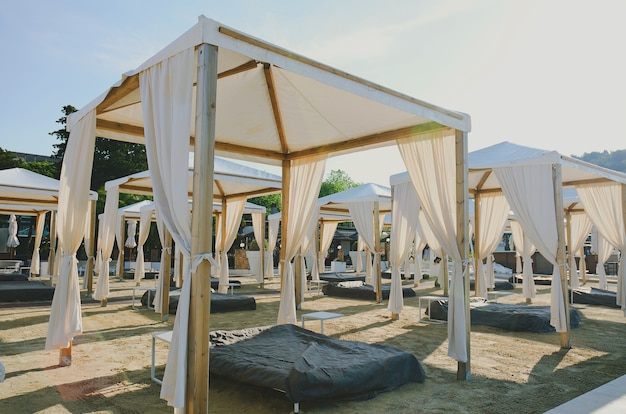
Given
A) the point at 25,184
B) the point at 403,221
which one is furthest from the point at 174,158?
the point at 25,184

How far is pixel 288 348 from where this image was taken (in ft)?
13.9

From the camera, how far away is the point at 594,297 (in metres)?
9.32

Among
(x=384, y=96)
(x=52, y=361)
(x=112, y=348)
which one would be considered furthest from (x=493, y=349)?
(x=52, y=361)

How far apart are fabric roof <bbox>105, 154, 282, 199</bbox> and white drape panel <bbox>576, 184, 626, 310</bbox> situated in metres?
6.09

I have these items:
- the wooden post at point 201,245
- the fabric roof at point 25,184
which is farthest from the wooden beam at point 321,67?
the fabric roof at point 25,184

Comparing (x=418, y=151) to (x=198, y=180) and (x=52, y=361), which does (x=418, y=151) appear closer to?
(x=198, y=180)

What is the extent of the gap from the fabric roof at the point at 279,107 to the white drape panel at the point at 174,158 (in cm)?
19

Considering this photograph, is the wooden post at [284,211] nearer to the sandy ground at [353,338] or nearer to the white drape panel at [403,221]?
the sandy ground at [353,338]

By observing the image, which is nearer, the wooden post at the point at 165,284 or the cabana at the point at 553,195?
the cabana at the point at 553,195

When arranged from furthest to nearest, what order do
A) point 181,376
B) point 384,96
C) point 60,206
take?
1. point 60,206
2. point 384,96
3. point 181,376

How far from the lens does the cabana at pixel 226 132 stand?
2.88 metres

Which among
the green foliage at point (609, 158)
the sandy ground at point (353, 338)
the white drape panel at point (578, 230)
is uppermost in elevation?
the green foliage at point (609, 158)

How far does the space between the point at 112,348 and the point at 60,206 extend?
5.81ft

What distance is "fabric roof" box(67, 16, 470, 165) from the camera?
3414 millimetres
